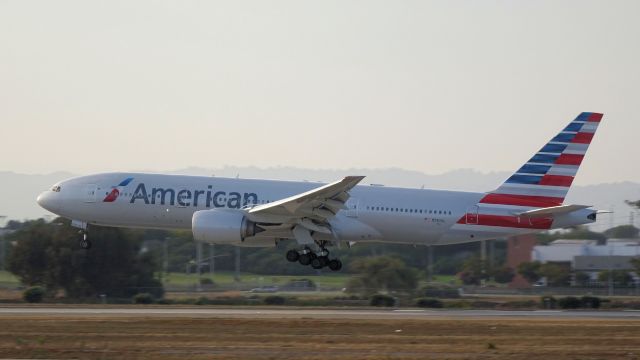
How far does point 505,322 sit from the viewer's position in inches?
1305

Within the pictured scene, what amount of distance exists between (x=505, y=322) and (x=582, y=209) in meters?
9.85

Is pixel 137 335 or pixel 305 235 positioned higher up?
pixel 305 235

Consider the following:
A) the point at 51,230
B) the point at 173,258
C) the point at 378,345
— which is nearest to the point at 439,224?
the point at 378,345

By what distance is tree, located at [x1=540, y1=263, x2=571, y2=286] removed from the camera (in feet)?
253

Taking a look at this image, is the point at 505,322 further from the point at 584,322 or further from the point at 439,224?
the point at 439,224

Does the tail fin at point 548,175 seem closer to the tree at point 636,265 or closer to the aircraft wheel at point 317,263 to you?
the aircraft wheel at point 317,263

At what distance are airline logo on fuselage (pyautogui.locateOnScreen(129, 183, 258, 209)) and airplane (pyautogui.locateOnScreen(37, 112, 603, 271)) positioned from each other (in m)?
0.04

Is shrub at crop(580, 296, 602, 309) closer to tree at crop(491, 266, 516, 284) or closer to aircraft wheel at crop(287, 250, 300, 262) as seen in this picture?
aircraft wheel at crop(287, 250, 300, 262)

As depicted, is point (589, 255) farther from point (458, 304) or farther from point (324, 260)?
point (324, 260)

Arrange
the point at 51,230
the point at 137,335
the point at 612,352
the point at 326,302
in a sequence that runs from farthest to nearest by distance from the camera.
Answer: the point at 51,230
the point at 326,302
the point at 137,335
the point at 612,352

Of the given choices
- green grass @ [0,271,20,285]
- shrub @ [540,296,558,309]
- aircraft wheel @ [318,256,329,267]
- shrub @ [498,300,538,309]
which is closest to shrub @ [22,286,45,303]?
aircraft wheel @ [318,256,329,267]

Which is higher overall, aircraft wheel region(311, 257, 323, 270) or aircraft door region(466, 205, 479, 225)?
aircraft door region(466, 205, 479, 225)

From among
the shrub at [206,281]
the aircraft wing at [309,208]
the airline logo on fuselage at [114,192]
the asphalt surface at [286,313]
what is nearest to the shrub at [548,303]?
the asphalt surface at [286,313]

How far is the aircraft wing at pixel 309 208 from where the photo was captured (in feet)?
128
